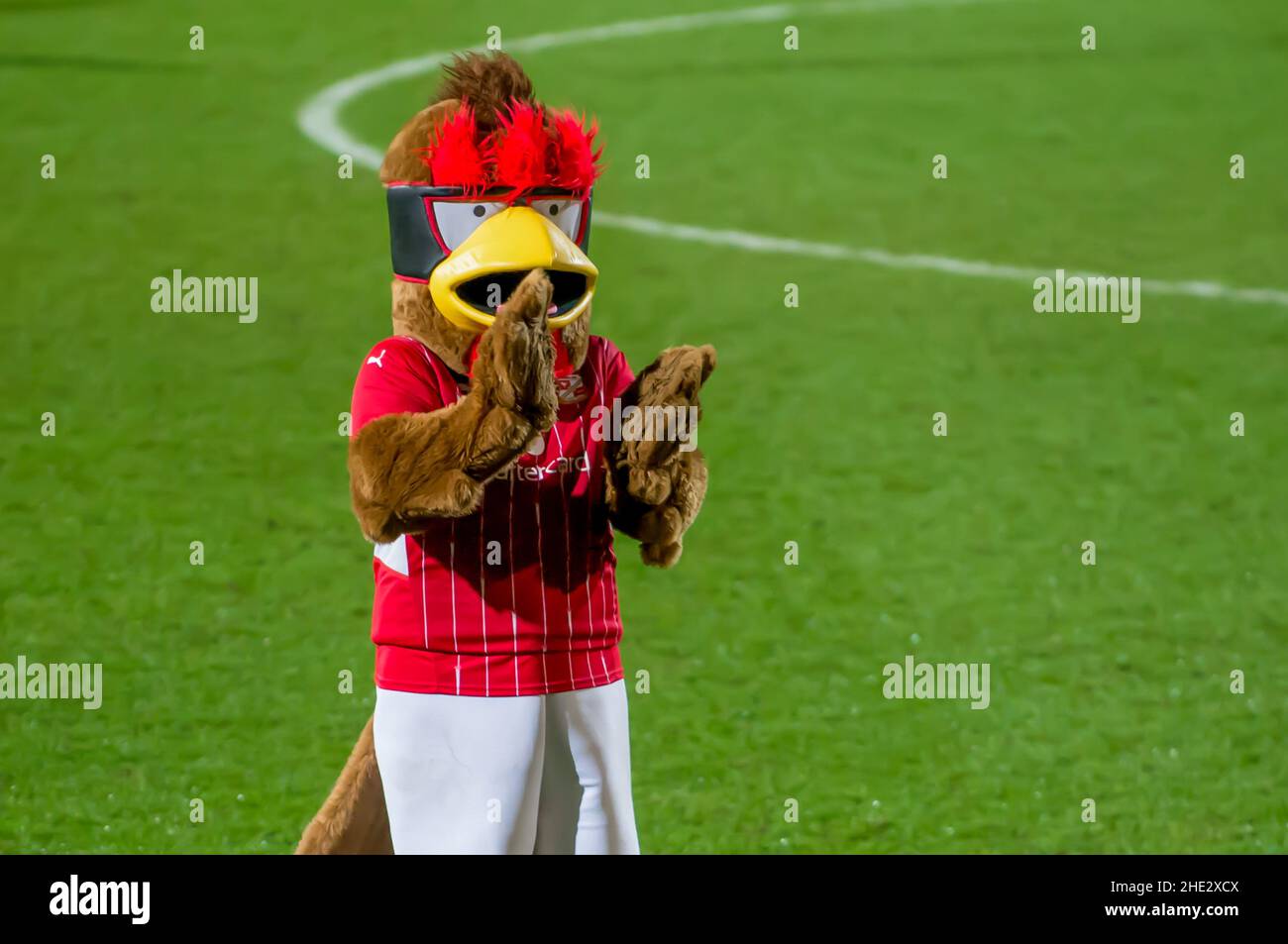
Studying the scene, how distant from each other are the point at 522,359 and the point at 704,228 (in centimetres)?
786

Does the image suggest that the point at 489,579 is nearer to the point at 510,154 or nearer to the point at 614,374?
the point at 614,374

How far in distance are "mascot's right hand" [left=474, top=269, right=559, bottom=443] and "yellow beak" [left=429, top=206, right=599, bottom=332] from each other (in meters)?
0.15

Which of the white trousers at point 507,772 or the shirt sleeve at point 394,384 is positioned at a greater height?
the shirt sleeve at point 394,384

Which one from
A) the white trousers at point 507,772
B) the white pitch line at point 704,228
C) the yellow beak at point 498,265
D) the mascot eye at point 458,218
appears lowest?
the white trousers at point 507,772

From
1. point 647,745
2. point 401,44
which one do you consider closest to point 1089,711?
point 647,745

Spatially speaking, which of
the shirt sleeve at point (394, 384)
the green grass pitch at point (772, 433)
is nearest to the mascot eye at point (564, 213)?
the shirt sleeve at point (394, 384)

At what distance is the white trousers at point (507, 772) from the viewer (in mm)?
3674

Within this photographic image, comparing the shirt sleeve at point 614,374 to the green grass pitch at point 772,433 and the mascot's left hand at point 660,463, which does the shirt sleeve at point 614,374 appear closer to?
the mascot's left hand at point 660,463

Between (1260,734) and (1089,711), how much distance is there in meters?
0.55

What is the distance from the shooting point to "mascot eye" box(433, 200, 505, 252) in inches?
146

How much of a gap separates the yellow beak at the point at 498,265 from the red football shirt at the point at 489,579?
0.13 meters

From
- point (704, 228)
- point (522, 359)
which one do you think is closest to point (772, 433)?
point (704, 228)

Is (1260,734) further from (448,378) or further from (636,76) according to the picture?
(636,76)

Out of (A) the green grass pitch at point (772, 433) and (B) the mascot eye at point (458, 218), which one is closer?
(B) the mascot eye at point (458, 218)
